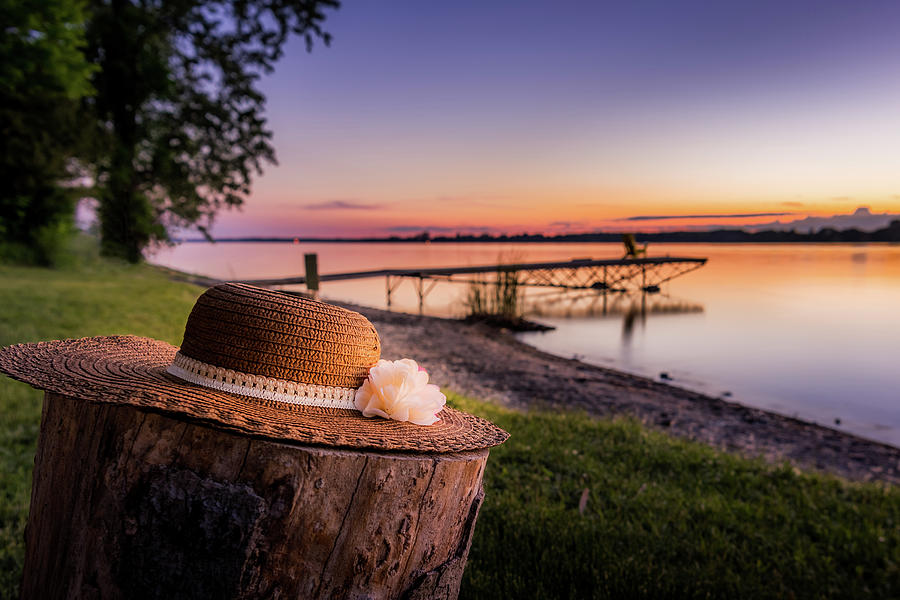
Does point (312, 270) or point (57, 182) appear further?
point (57, 182)

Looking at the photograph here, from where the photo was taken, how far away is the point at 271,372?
175 cm

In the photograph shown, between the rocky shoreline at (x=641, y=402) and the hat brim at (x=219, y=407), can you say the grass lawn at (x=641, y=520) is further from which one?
the hat brim at (x=219, y=407)

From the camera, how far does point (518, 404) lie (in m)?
9.06

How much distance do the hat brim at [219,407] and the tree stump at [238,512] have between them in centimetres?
6

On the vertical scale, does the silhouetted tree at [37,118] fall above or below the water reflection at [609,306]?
above

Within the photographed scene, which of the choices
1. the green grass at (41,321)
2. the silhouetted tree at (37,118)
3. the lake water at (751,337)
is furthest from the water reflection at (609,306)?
the silhouetted tree at (37,118)

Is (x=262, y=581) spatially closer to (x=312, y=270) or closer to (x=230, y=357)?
(x=230, y=357)

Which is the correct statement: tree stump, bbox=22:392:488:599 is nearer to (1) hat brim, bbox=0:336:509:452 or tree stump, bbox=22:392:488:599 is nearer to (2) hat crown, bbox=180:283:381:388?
(1) hat brim, bbox=0:336:509:452

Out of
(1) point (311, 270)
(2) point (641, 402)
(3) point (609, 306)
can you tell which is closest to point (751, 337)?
(3) point (609, 306)

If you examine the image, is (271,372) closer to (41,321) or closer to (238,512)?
(238,512)

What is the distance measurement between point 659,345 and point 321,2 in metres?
21.0

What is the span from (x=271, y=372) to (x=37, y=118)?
1983 cm

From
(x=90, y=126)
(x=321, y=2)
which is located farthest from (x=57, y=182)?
(x=321, y=2)

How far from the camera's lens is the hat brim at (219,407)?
4.74 ft
